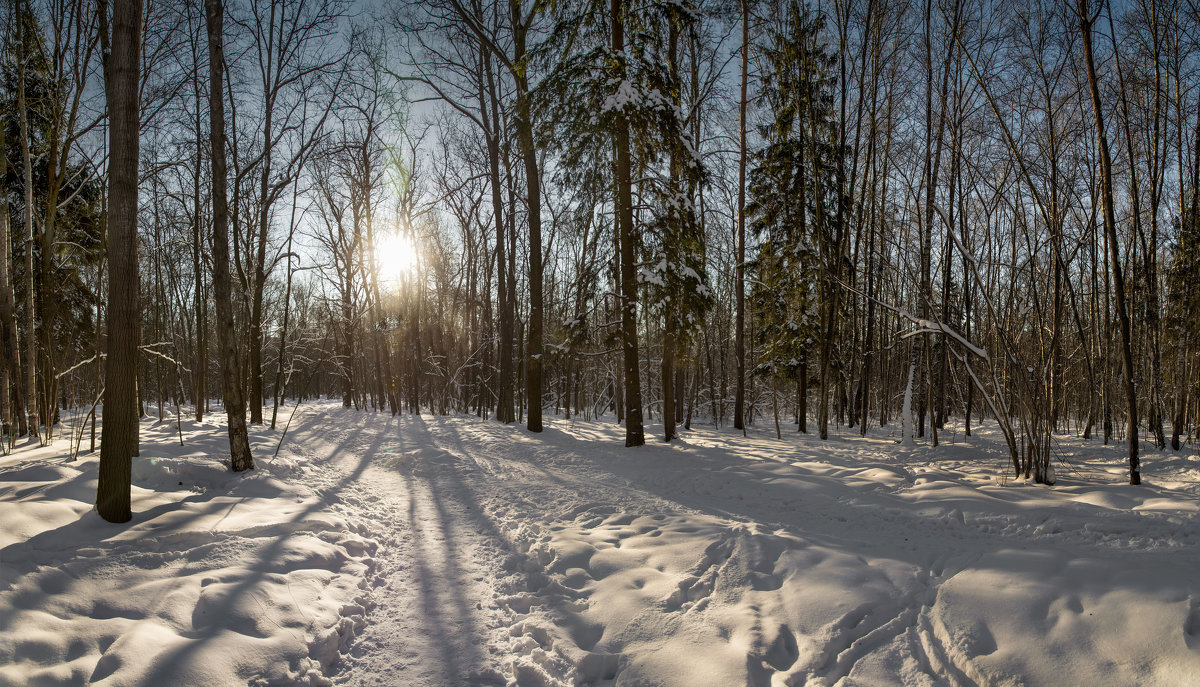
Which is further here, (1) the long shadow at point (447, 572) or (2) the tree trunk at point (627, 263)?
(2) the tree trunk at point (627, 263)

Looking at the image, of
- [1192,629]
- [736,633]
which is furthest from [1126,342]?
[736,633]

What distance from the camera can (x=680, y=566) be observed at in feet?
12.6

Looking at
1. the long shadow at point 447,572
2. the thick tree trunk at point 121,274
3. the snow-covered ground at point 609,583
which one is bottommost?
the long shadow at point 447,572

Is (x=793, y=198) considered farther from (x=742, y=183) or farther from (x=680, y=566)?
(x=680, y=566)

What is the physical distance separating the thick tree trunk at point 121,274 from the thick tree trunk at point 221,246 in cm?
240

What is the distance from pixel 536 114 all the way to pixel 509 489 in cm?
720

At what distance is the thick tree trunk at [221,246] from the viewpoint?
6.33 metres

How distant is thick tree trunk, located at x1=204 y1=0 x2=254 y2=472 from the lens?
249 inches

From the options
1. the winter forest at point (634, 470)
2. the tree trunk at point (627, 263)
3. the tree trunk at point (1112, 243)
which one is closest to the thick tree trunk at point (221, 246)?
the winter forest at point (634, 470)

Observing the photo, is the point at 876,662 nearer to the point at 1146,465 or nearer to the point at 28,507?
the point at 28,507

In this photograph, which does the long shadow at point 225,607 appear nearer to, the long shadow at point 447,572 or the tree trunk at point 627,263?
the long shadow at point 447,572

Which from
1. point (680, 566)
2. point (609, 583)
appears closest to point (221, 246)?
point (609, 583)

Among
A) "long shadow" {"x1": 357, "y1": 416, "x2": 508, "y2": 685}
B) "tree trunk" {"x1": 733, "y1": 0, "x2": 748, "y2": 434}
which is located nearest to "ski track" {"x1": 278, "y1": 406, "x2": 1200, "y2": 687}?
"long shadow" {"x1": 357, "y1": 416, "x2": 508, "y2": 685}

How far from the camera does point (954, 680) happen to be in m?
2.44
